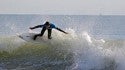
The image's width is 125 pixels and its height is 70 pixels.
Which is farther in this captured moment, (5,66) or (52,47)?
(52,47)

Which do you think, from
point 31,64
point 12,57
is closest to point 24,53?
point 12,57

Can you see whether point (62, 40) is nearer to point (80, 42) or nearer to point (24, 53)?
point (80, 42)

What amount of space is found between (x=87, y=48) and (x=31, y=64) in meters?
3.87

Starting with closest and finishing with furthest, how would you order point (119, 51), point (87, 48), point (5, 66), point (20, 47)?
point (5, 66) → point (119, 51) → point (87, 48) → point (20, 47)

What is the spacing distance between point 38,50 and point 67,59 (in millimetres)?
2649

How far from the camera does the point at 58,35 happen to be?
22.7 meters

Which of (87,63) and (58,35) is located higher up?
(58,35)

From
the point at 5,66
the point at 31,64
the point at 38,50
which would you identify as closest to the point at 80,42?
the point at 38,50

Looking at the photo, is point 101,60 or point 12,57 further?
point 12,57

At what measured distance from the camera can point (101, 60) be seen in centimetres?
1888

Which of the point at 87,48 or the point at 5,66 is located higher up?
the point at 87,48

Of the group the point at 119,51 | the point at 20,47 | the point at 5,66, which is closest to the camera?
the point at 5,66

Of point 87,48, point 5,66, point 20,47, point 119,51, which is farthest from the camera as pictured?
point 20,47

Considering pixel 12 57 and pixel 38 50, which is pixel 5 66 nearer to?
pixel 12 57
